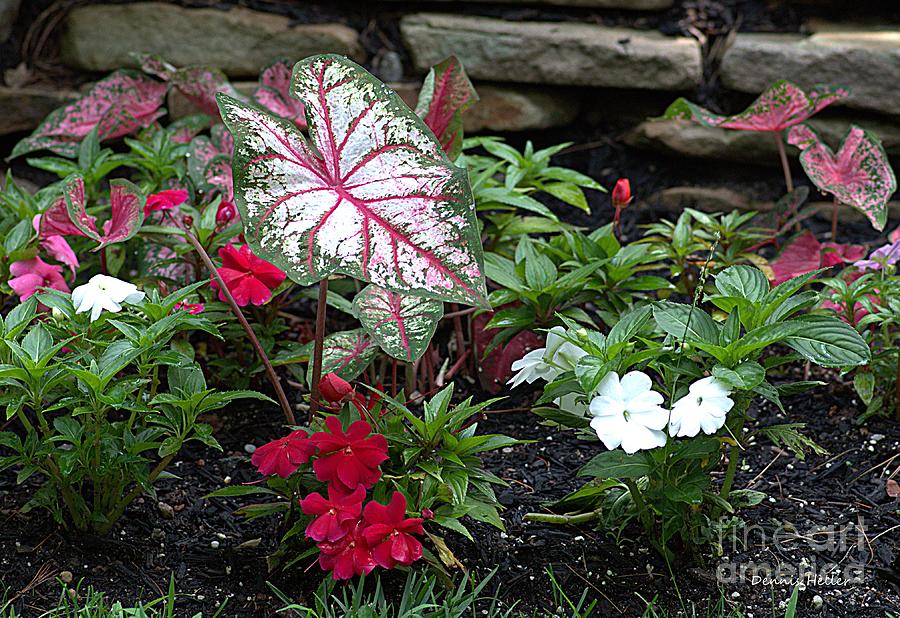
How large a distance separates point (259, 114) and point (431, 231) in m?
0.35

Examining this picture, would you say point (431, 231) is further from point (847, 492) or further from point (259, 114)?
point (847, 492)

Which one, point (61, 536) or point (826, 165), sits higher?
point (826, 165)

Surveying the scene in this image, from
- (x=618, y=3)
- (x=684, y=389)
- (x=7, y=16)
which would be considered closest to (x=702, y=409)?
(x=684, y=389)

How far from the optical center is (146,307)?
5.24 ft

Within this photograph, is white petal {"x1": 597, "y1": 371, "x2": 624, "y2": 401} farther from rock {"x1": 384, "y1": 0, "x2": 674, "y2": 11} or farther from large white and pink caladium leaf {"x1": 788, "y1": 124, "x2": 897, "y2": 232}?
rock {"x1": 384, "y1": 0, "x2": 674, "y2": 11}

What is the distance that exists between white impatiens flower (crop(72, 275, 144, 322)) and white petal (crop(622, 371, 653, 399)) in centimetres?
85

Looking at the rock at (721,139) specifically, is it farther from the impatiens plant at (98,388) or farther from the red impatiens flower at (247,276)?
the impatiens plant at (98,388)

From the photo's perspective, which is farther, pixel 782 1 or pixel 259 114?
pixel 782 1

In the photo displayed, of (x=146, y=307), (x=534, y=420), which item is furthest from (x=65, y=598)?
(x=534, y=420)

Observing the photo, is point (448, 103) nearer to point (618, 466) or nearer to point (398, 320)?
point (398, 320)

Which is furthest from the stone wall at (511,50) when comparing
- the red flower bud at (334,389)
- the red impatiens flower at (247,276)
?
the red flower bud at (334,389)

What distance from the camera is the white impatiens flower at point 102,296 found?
159cm

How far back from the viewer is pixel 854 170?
2320 millimetres

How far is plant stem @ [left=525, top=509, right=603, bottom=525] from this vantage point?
1.73m
